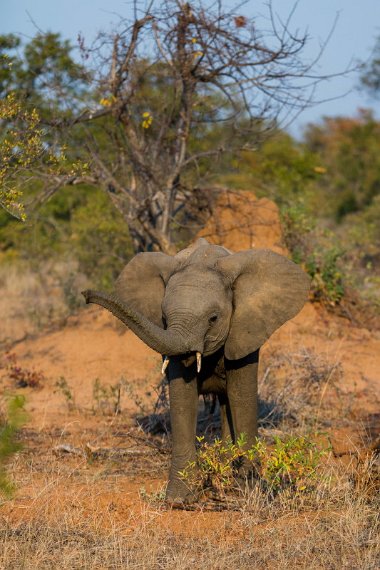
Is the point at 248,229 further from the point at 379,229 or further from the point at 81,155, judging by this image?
the point at 379,229

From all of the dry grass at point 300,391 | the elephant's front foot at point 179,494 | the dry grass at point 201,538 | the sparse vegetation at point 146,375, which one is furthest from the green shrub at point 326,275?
the dry grass at point 201,538

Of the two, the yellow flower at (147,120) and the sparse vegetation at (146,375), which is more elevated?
the yellow flower at (147,120)

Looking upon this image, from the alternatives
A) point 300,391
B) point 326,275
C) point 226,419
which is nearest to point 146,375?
point 300,391

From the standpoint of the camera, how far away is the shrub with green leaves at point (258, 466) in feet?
21.1

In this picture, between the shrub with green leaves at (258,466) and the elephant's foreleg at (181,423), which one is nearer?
the shrub with green leaves at (258,466)

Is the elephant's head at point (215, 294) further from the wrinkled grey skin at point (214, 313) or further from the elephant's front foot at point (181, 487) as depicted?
the elephant's front foot at point (181, 487)

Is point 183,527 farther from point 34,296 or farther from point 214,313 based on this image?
point 34,296

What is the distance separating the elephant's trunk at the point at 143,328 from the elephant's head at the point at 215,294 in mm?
34

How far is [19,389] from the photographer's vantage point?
37.6 feet

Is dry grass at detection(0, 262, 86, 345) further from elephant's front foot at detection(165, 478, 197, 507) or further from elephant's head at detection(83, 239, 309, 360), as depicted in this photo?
elephant's front foot at detection(165, 478, 197, 507)

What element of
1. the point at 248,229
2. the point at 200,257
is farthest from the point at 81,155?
the point at 200,257

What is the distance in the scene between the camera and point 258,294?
694 centimetres

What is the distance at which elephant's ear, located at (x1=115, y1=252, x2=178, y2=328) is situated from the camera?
7090 millimetres

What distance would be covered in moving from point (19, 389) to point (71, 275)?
11.5 ft
